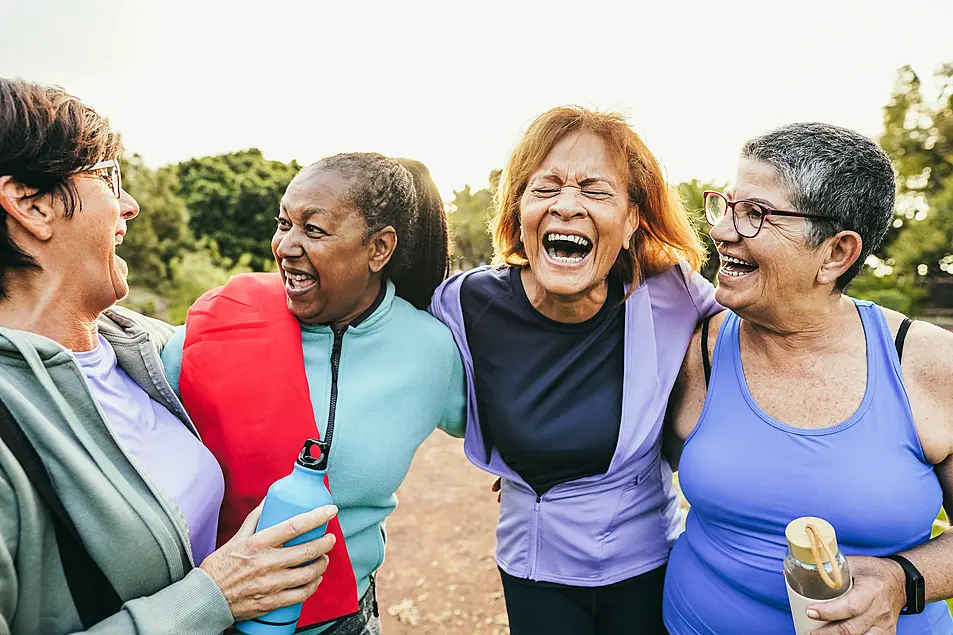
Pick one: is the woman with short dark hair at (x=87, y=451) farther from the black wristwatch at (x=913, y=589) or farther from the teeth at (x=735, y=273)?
the black wristwatch at (x=913, y=589)

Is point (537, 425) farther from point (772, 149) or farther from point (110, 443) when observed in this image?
point (110, 443)

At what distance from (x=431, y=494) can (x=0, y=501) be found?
220 inches

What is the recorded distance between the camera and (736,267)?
2.25m

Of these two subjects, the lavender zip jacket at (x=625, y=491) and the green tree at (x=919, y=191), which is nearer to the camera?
the lavender zip jacket at (x=625, y=491)

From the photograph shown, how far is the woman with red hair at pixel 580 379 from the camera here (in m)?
2.46

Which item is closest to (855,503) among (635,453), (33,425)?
(635,453)

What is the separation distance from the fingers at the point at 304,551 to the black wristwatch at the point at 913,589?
5.51 feet

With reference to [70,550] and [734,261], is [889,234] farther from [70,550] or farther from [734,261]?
[70,550]

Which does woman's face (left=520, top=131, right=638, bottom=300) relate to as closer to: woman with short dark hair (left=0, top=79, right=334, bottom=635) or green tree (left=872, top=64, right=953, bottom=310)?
woman with short dark hair (left=0, top=79, right=334, bottom=635)

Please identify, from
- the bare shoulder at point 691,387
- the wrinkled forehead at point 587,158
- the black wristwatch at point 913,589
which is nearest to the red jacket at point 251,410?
the wrinkled forehead at point 587,158

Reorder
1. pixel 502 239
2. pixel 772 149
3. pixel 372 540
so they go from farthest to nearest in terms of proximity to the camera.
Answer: pixel 502 239, pixel 372 540, pixel 772 149

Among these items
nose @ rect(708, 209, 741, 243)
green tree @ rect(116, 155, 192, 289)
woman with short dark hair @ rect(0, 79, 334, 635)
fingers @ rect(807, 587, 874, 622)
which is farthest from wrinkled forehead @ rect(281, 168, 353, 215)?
green tree @ rect(116, 155, 192, 289)

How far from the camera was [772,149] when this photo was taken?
2133 millimetres

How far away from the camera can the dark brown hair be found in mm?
1566
